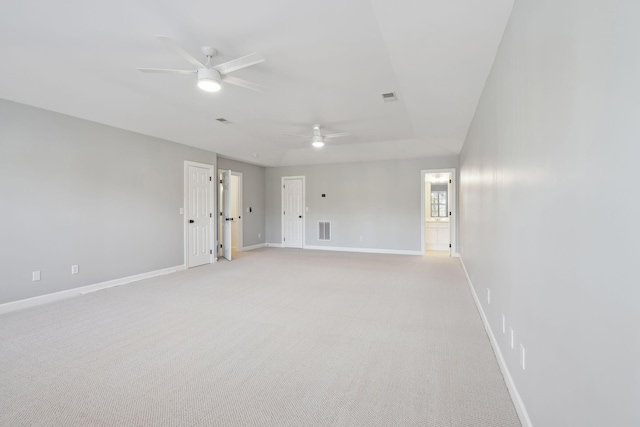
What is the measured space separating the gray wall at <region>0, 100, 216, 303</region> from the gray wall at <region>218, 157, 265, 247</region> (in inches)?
A: 99.6

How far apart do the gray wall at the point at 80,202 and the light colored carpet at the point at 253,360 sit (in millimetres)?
637

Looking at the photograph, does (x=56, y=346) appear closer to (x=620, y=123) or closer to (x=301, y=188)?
(x=620, y=123)

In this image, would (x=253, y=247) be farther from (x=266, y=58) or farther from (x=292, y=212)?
(x=266, y=58)

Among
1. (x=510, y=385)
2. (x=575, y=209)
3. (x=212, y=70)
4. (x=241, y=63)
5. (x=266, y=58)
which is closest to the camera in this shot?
(x=575, y=209)

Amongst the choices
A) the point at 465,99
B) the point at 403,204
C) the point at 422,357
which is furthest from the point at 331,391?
the point at 403,204

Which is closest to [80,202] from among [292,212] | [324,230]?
[292,212]

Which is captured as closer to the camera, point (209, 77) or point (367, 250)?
point (209, 77)

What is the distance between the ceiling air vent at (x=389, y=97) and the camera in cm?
394

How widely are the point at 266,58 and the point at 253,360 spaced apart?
2.82 metres

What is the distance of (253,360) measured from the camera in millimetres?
2439

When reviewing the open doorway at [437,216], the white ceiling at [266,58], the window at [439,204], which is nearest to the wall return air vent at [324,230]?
the open doorway at [437,216]

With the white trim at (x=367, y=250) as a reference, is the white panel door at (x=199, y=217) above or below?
above

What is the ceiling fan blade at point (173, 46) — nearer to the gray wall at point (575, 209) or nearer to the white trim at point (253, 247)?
the gray wall at point (575, 209)

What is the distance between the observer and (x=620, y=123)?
829 mm
